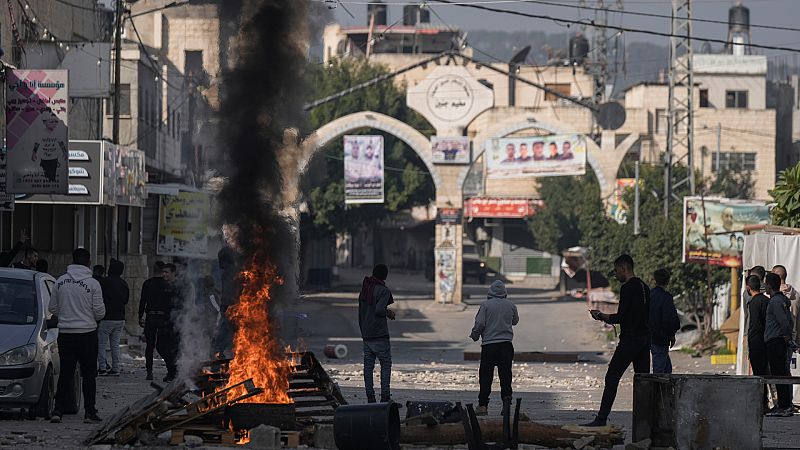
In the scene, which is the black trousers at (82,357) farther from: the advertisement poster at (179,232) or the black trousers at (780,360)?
the advertisement poster at (179,232)

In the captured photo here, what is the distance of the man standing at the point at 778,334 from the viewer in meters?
16.6

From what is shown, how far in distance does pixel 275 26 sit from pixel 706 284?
21.4 meters

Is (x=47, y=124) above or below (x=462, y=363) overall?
above

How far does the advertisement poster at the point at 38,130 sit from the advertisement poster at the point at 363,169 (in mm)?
31714

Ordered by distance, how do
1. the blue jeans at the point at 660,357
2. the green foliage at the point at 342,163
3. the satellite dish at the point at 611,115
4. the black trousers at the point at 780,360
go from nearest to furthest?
the blue jeans at the point at 660,357 → the black trousers at the point at 780,360 → the green foliage at the point at 342,163 → the satellite dish at the point at 611,115

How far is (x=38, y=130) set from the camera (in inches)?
888

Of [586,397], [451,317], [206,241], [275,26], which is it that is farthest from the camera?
[451,317]

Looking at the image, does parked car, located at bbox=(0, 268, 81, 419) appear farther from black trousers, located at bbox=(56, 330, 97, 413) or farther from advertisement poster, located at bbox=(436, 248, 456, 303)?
advertisement poster, located at bbox=(436, 248, 456, 303)

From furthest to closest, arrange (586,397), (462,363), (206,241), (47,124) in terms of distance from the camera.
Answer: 1. (206,241)
2. (462,363)
3. (47,124)
4. (586,397)

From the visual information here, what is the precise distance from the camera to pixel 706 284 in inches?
1371

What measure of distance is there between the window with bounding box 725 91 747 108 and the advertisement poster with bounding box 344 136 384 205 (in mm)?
38400

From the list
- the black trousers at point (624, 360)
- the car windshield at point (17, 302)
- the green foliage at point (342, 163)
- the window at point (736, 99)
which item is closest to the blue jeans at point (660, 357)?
the black trousers at point (624, 360)

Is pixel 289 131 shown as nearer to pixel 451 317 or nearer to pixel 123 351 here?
pixel 123 351

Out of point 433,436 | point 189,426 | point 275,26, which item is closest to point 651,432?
point 433,436
